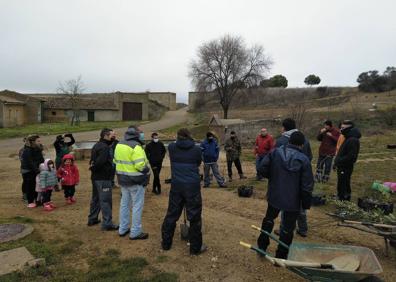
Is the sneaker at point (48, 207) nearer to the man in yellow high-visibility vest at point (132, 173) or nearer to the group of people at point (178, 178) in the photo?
the group of people at point (178, 178)

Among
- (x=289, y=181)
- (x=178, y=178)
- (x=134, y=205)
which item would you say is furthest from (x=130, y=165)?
(x=289, y=181)

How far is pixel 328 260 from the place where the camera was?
13.8 feet

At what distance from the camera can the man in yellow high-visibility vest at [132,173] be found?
18.4 ft

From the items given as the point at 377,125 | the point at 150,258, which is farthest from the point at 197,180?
the point at 377,125

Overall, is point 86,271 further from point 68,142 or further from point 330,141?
point 330,141

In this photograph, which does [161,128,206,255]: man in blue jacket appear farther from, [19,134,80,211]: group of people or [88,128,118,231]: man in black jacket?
[19,134,80,211]: group of people

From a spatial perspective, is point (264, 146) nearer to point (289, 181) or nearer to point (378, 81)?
point (289, 181)

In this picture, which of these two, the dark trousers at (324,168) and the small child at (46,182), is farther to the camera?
the dark trousers at (324,168)

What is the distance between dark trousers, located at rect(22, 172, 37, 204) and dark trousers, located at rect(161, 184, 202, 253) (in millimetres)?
4070

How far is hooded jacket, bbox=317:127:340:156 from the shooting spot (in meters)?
9.62

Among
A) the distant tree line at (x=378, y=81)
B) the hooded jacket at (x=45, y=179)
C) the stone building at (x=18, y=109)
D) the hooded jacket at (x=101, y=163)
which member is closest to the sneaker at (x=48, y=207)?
the hooded jacket at (x=45, y=179)

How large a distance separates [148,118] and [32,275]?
152ft

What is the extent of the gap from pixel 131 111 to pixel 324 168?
4069cm

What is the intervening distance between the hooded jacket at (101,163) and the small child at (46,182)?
6.87ft
